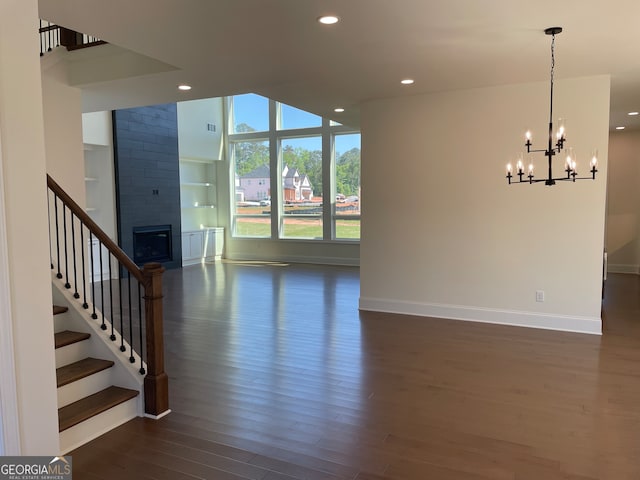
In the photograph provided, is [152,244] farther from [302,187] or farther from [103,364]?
[103,364]

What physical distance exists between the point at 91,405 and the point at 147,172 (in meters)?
7.02

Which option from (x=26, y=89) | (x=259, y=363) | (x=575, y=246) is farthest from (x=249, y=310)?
(x=26, y=89)

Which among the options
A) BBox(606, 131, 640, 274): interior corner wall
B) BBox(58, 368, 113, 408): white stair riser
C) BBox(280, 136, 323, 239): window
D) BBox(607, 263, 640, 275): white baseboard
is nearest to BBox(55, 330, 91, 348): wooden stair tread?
BBox(58, 368, 113, 408): white stair riser

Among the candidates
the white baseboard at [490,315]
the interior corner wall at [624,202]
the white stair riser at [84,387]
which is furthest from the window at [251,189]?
the white stair riser at [84,387]

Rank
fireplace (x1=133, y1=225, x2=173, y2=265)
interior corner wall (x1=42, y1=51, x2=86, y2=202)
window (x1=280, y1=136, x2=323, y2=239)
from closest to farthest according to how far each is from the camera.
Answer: interior corner wall (x1=42, y1=51, x2=86, y2=202) → fireplace (x1=133, y1=225, x2=173, y2=265) → window (x1=280, y1=136, x2=323, y2=239)

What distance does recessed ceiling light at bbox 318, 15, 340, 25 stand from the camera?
125 inches

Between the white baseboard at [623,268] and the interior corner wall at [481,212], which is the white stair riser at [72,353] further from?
A: the white baseboard at [623,268]

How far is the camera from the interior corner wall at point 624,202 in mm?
8797

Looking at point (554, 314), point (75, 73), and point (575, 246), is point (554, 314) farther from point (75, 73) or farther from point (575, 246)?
point (75, 73)

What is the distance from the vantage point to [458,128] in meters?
5.46

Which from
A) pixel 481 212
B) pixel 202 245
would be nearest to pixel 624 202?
pixel 481 212

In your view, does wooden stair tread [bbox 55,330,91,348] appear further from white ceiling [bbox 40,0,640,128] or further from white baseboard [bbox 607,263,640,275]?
white baseboard [bbox 607,263,640,275]

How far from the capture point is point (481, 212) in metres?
5.43

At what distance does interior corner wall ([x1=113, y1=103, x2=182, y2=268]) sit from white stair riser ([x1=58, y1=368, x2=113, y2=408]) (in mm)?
5980
